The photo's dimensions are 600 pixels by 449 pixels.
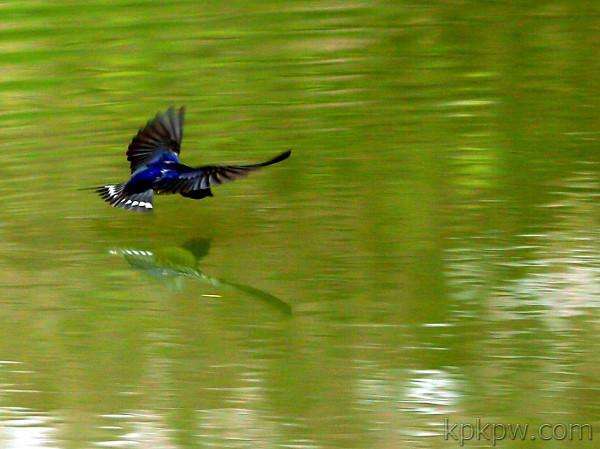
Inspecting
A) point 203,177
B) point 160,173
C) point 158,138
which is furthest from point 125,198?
point 203,177

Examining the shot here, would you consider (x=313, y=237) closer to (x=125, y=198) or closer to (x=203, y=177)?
(x=203, y=177)

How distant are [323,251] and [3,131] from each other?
6.72 feet

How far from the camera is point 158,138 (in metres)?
5.23

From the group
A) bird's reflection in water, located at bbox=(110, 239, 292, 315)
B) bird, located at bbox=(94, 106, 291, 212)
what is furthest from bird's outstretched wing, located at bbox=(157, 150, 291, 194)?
bird's reflection in water, located at bbox=(110, 239, 292, 315)

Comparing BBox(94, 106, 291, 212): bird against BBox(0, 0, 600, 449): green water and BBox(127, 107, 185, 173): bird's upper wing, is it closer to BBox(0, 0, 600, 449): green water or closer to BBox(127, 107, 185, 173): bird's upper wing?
BBox(127, 107, 185, 173): bird's upper wing

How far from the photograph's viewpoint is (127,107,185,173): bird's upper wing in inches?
205

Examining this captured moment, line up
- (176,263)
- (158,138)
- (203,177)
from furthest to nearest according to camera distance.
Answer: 1. (158,138)
2. (176,263)
3. (203,177)

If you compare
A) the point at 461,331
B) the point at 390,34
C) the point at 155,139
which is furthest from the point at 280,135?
the point at 461,331

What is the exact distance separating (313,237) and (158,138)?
2.30ft

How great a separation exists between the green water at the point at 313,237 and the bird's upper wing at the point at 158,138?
284mm

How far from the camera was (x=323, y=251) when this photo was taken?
495 cm

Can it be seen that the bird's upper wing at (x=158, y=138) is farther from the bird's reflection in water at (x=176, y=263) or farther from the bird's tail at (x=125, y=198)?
the bird's reflection in water at (x=176, y=263)

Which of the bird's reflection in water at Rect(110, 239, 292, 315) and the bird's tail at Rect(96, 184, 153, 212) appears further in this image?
the bird's tail at Rect(96, 184, 153, 212)

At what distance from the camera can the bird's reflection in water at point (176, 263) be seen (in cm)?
481
